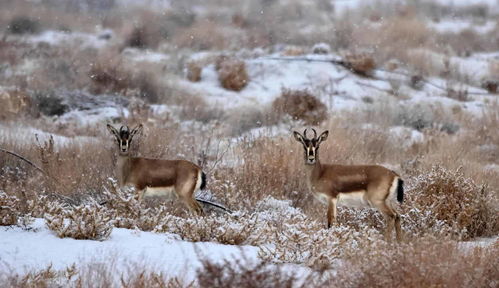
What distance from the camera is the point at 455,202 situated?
930 cm

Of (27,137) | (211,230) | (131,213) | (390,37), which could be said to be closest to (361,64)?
(390,37)

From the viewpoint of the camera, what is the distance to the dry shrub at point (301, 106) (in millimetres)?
16609

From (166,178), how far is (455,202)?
3.29 meters

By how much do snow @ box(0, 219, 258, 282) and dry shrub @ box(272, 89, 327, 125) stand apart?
9400 millimetres

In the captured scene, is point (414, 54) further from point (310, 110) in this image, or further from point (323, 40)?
point (310, 110)

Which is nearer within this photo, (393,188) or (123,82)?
(393,188)

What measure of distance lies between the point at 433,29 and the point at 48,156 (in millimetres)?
19433

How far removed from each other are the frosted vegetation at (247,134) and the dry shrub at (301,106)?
49 millimetres

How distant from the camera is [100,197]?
9.63m

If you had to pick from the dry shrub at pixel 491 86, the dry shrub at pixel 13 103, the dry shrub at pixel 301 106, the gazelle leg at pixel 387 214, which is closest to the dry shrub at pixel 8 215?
the gazelle leg at pixel 387 214

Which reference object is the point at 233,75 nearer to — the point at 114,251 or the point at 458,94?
the point at 458,94

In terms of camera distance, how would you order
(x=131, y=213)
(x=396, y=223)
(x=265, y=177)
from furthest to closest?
(x=265, y=177), (x=396, y=223), (x=131, y=213)

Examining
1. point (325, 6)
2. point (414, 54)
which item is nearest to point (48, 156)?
point (414, 54)

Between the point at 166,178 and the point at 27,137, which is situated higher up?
the point at 166,178
